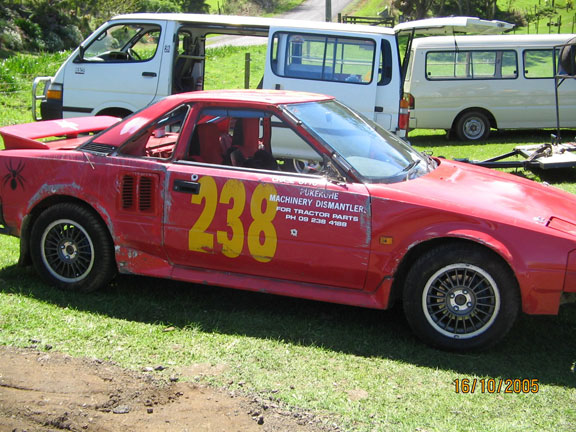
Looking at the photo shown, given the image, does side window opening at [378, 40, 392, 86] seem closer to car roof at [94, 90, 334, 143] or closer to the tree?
car roof at [94, 90, 334, 143]

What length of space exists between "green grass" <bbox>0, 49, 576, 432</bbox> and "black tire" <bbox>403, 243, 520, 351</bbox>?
0.43 ft

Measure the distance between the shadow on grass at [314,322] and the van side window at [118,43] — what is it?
205 inches

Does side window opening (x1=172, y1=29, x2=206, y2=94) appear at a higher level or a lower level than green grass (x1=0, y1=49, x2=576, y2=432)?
higher

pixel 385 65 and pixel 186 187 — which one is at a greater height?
pixel 385 65

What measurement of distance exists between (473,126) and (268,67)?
660cm

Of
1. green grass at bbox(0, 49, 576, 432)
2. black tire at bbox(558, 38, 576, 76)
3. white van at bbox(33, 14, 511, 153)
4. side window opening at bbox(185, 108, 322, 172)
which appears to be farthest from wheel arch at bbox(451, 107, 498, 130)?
side window opening at bbox(185, 108, 322, 172)

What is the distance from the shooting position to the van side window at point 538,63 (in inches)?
571

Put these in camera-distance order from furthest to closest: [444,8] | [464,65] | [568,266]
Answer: [444,8]
[464,65]
[568,266]

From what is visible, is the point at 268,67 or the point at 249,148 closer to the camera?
the point at 249,148

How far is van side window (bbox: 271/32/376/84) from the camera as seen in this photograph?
9820mm

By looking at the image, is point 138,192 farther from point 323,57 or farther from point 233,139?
point 323,57

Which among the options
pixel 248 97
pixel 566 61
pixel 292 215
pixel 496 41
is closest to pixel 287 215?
pixel 292 215

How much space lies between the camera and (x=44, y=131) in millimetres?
5977
